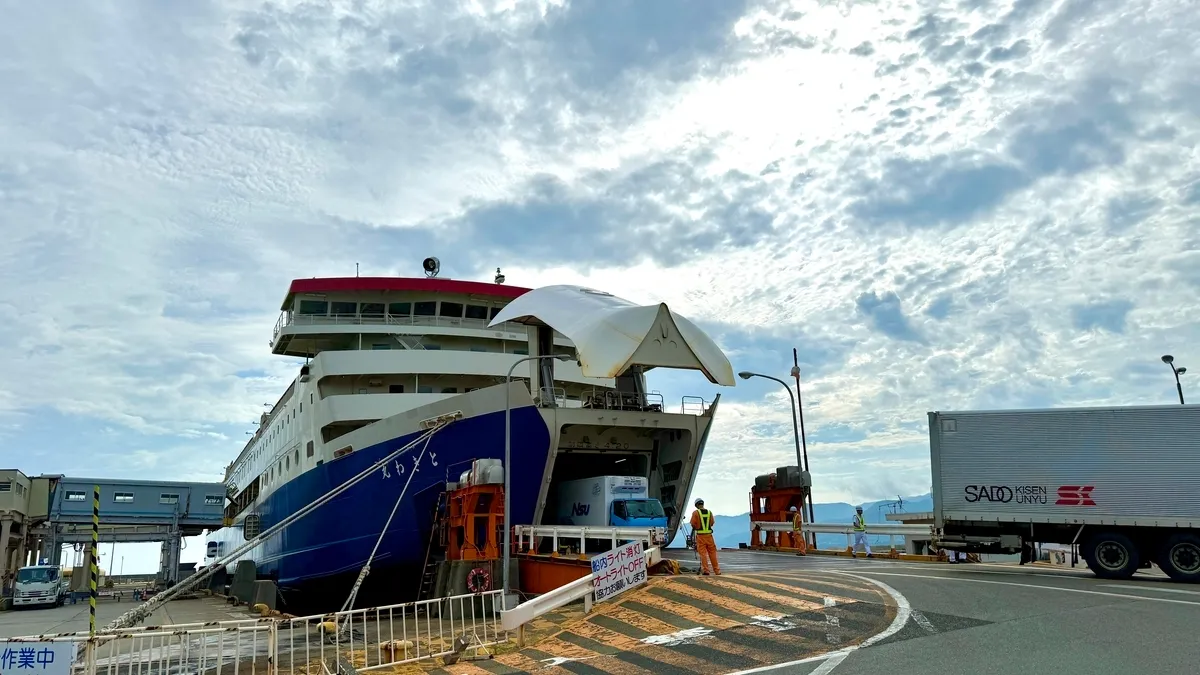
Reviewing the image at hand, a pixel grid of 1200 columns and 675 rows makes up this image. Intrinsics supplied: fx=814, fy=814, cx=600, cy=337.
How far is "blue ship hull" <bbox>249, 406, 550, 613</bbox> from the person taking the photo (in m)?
18.6

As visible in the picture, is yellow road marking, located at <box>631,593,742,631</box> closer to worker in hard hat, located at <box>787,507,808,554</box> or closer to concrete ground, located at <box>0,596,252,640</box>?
worker in hard hat, located at <box>787,507,808,554</box>

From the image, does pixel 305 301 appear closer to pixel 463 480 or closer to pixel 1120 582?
pixel 463 480

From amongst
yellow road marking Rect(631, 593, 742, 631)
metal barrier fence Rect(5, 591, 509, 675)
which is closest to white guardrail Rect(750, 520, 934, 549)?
yellow road marking Rect(631, 593, 742, 631)

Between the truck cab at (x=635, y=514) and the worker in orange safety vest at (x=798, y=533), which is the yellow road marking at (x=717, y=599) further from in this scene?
the worker in orange safety vest at (x=798, y=533)

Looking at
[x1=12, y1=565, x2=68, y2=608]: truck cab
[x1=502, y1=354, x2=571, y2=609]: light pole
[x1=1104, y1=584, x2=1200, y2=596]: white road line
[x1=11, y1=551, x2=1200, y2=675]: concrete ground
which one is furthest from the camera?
[x1=12, y1=565, x2=68, y2=608]: truck cab

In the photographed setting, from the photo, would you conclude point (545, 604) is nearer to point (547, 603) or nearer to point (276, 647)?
point (547, 603)

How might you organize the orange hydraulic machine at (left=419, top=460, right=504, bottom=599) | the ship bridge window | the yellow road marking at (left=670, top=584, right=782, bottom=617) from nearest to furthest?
1. the yellow road marking at (left=670, top=584, right=782, bottom=617)
2. the orange hydraulic machine at (left=419, top=460, right=504, bottom=599)
3. the ship bridge window

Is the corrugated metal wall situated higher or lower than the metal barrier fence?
higher

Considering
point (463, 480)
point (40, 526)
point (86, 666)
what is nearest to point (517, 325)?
point (463, 480)

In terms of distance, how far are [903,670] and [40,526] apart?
57.7 m

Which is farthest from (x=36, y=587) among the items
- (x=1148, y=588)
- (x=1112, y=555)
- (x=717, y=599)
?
(x=1148, y=588)

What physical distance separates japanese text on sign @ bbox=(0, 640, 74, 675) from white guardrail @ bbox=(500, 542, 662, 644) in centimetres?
507

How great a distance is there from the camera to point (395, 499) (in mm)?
19609

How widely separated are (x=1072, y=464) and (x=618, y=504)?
32.3ft
